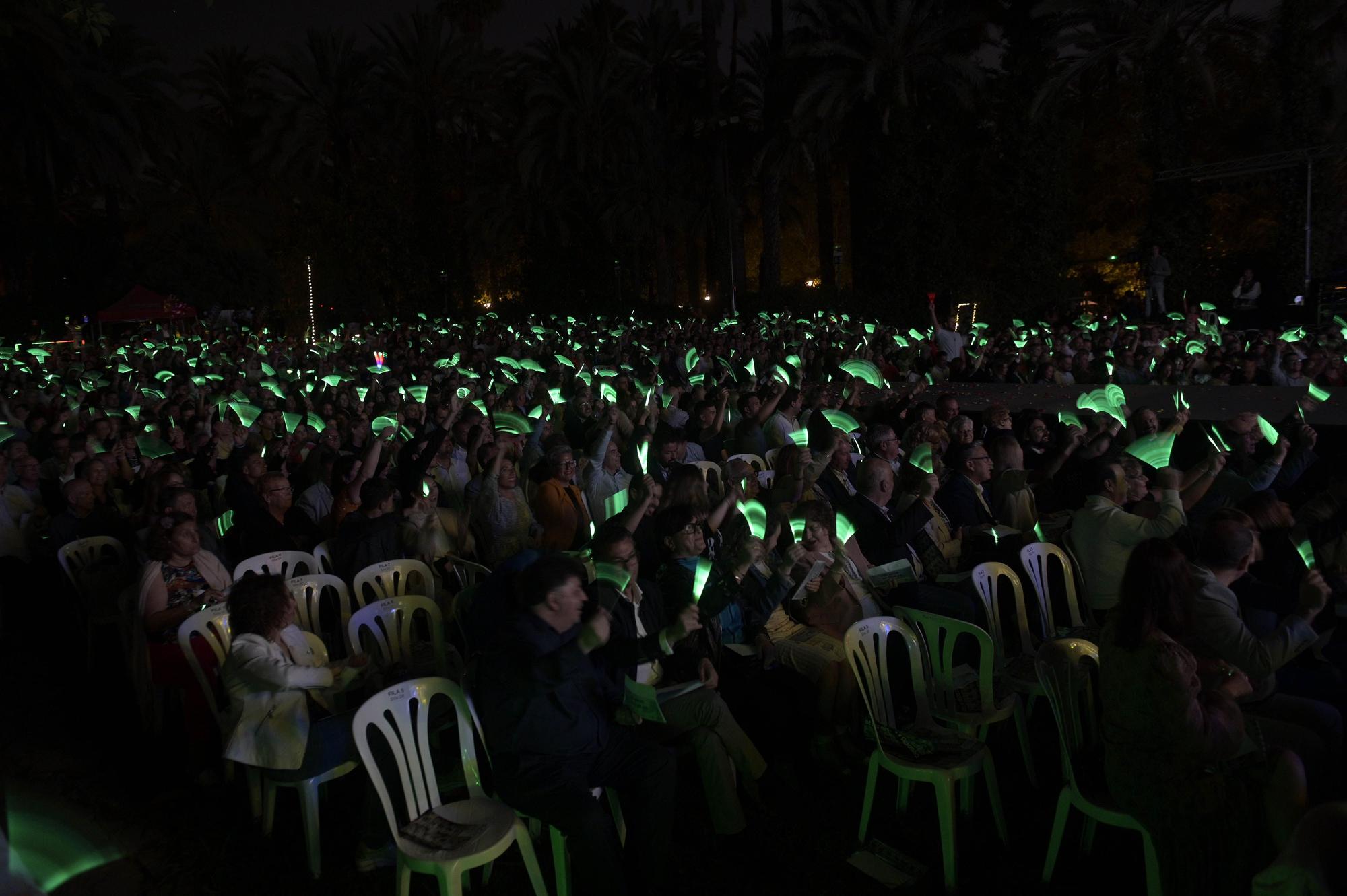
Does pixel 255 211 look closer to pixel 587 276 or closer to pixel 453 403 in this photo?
pixel 587 276

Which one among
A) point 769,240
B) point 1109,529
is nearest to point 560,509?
point 1109,529

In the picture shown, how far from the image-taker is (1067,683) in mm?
3773

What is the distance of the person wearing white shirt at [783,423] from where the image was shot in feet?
29.3

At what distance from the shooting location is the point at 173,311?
3438 centimetres

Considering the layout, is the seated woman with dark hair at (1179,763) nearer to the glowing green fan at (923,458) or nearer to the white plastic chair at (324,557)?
the glowing green fan at (923,458)

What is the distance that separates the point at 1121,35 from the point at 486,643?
90.2ft

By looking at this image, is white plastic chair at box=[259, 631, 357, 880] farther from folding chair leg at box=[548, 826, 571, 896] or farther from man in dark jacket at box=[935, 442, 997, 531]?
man in dark jacket at box=[935, 442, 997, 531]

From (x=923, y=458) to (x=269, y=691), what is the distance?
4313 millimetres

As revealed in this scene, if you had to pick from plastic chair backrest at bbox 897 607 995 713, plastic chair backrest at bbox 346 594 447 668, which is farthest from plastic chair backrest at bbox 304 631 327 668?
plastic chair backrest at bbox 897 607 995 713

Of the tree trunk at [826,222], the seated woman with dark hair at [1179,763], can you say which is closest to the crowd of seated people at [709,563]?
the seated woman with dark hair at [1179,763]

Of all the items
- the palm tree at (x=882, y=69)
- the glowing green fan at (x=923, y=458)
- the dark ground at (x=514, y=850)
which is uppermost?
the palm tree at (x=882, y=69)

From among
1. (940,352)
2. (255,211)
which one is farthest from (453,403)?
(255,211)

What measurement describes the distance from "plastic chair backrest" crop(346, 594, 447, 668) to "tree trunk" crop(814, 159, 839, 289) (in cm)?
2943

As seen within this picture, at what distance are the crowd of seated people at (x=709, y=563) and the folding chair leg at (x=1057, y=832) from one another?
0.30 metres
